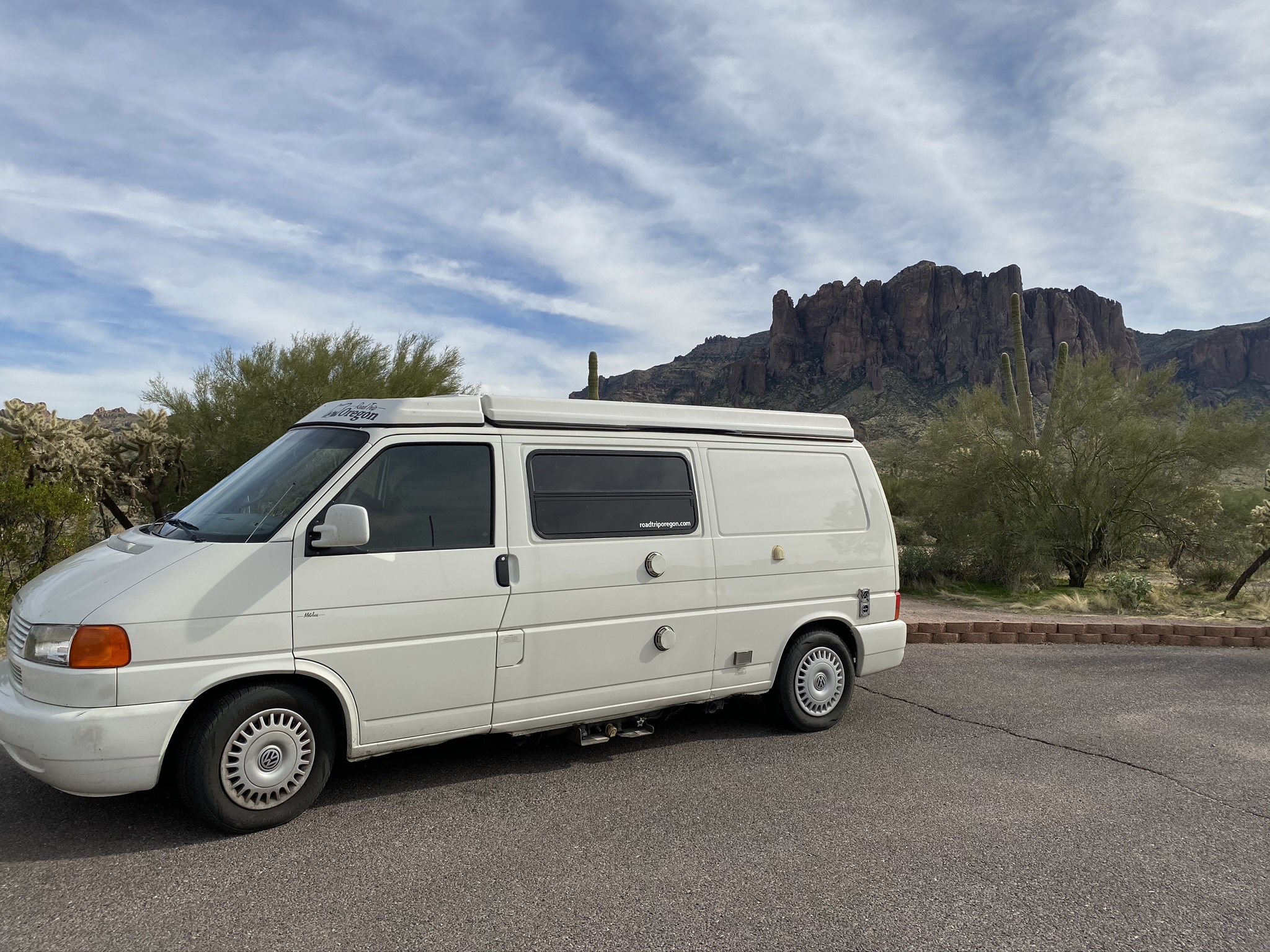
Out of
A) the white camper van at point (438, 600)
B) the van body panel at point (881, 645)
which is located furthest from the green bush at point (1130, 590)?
the white camper van at point (438, 600)

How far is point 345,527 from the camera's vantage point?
4078 millimetres

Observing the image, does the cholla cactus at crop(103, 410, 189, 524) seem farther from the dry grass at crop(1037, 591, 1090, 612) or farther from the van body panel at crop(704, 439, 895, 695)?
the dry grass at crop(1037, 591, 1090, 612)

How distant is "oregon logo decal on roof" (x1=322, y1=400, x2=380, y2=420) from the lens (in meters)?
4.74

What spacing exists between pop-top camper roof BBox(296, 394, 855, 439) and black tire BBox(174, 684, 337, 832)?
1.55 m

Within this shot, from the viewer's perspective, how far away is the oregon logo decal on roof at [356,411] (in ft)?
15.5

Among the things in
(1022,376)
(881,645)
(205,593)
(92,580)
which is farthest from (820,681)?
(1022,376)

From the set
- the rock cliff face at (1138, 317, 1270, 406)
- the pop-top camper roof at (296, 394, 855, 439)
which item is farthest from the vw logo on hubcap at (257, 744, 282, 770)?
the rock cliff face at (1138, 317, 1270, 406)

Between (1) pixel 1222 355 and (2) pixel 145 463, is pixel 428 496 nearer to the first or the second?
(2) pixel 145 463

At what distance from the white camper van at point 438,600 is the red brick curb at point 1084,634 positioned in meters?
3.78

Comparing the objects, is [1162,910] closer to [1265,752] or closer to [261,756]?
[1265,752]

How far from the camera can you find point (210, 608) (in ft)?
13.0

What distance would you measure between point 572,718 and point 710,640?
108cm

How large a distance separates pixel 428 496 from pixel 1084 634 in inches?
343

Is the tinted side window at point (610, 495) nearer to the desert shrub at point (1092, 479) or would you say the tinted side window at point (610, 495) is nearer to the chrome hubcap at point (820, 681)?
the chrome hubcap at point (820, 681)
